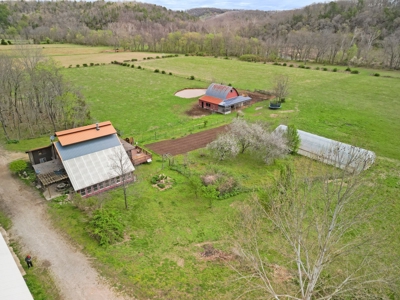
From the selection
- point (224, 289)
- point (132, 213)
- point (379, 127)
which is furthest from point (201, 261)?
point (379, 127)

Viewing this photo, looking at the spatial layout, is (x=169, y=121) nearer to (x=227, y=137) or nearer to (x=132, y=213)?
(x=227, y=137)

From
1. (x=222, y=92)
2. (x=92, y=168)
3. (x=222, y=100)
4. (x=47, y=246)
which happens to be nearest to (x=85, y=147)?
(x=92, y=168)

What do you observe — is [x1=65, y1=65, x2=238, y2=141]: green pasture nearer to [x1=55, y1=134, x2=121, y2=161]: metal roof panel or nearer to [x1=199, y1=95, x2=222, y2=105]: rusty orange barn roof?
[x1=199, y1=95, x2=222, y2=105]: rusty orange barn roof

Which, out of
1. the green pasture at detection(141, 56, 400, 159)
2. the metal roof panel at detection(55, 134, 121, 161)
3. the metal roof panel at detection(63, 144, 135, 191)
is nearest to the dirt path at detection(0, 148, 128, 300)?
the metal roof panel at detection(63, 144, 135, 191)

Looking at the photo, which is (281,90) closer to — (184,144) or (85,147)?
(184,144)

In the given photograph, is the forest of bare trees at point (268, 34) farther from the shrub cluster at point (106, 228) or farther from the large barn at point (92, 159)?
the shrub cluster at point (106, 228)

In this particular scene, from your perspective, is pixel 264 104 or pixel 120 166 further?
pixel 264 104

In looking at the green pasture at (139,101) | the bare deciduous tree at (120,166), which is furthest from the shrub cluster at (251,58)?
the bare deciduous tree at (120,166)
